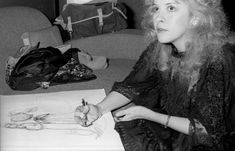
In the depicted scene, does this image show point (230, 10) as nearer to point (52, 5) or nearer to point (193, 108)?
point (52, 5)

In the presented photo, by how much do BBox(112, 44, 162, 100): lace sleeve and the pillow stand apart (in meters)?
0.62

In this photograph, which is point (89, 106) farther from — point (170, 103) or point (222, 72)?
point (222, 72)

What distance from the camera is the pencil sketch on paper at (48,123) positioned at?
3.03 ft

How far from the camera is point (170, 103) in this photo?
1.17 meters

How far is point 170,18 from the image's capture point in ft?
3.37

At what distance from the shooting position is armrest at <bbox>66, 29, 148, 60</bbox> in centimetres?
192

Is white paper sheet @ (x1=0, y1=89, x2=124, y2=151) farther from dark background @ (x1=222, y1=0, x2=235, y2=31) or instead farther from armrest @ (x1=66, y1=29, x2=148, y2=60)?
dark background @ (x1=222, y1=0, x2=235, y2=31)

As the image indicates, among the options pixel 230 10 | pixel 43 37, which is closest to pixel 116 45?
pixel 43 37

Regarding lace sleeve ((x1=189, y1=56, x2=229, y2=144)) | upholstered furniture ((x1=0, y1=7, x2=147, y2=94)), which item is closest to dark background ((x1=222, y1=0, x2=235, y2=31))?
upholstered furniture ((x1=0, y1=7, x2=147, y2=94))

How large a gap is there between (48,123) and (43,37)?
32.5 inches

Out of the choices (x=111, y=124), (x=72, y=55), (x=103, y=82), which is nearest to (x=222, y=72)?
(x=111, y=124)

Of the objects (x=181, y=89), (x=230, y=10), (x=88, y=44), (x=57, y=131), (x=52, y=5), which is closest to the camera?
(x=57, y=131)

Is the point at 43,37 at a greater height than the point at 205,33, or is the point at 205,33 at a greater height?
the point at 205,33

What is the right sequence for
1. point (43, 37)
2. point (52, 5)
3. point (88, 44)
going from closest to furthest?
1. point (43, 37)
2. point (88, 44)
3. point (52, 5)
